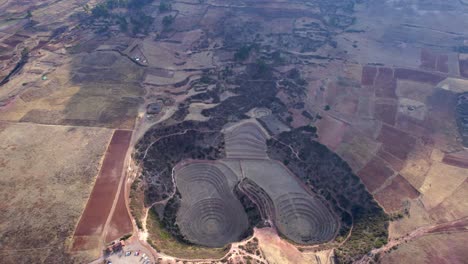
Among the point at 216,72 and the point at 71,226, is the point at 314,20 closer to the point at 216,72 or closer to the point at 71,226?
the point at 216,72

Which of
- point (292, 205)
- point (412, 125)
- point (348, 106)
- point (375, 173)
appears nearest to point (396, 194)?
point (375, 173)

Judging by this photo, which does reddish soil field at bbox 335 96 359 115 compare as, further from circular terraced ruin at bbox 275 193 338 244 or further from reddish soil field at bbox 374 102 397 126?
circular terraced ruin at bbox 275 193 338 244

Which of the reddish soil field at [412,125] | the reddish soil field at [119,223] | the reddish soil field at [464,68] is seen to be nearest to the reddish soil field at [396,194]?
the reddish soil field at [412,125]

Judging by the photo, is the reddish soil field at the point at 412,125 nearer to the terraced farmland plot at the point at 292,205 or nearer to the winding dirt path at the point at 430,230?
the winding dirt path at the point at 430,230

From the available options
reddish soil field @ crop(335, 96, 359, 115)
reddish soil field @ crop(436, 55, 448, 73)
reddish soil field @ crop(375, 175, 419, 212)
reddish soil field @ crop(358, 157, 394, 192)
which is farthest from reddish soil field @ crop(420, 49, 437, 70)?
reddish soil field @ crop(375, 175, 419, 212)

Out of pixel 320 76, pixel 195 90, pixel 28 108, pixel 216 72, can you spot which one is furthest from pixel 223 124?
pixel 28 108
